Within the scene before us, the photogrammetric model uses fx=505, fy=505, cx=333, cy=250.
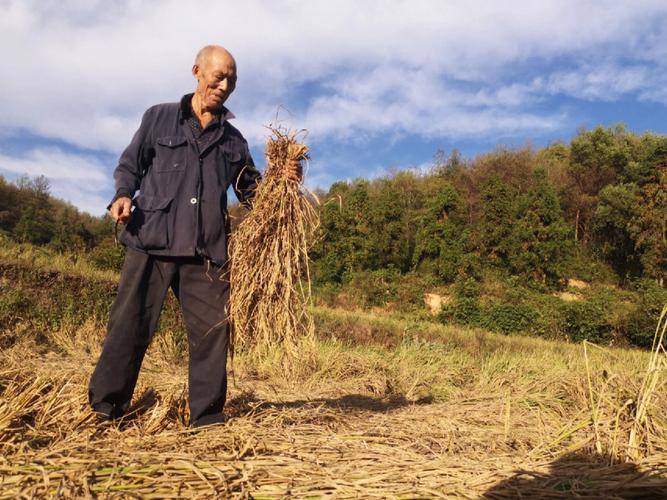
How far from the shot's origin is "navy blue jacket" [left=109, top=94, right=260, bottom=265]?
8.56 feet

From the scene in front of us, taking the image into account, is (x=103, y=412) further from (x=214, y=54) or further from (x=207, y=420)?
(x=214, y=54)

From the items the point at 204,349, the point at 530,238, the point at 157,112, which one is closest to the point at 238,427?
the point at 204,349

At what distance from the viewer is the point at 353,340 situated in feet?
32.6

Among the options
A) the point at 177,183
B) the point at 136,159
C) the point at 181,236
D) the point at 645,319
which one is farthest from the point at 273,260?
the point at 645,319

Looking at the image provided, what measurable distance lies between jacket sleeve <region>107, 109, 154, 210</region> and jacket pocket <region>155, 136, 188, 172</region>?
70mm

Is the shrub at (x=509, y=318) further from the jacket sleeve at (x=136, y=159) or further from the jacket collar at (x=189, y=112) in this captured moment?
the jacket sleeve at (x=136, y=159)

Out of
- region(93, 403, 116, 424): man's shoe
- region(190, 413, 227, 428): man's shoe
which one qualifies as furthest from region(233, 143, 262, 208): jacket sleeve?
region(93, 403, 116, 424): man's shoe

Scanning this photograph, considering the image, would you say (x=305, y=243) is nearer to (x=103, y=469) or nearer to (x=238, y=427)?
(x=238, y=427)

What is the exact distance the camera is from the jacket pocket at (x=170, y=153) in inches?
108

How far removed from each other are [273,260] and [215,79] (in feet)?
3.32

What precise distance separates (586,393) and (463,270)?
54.8ft

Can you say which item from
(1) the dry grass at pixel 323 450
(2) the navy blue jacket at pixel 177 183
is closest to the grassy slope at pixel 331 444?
(1) the dry grass at pixel 323 450

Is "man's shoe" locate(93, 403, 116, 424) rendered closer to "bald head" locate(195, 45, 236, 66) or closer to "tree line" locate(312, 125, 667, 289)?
"bald head" locate(195, 45, 236, 66)

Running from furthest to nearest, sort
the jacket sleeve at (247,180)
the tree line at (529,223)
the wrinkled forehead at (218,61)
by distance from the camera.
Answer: the tree line at (529,223) → the jacket sleeve at (247,180) → the wrinkled forehead at (218,61)
